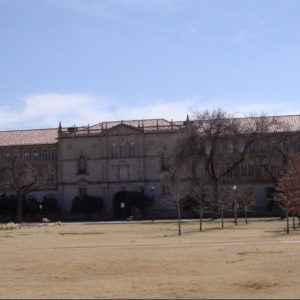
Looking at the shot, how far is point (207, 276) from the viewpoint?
22.3 m

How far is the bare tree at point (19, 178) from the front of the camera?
102 meters

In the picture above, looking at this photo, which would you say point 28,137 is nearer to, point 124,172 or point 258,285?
point 124,172

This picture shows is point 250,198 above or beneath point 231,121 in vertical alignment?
beneath

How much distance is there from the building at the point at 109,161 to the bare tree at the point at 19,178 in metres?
3.87

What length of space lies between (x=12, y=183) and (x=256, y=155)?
32786 mm

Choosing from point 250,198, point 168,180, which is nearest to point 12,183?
point 168,180

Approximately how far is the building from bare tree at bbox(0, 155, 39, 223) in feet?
12.7

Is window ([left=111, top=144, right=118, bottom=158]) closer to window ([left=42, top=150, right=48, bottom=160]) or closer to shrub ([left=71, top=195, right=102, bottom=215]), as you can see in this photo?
shrub ([left=71, top=195, right=102, bottom=215])

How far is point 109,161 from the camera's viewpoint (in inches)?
4409

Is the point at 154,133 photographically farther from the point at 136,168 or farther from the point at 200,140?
the point at 200,140

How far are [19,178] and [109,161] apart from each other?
47.1ft

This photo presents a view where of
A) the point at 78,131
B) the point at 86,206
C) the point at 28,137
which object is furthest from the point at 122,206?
the point at 28,137

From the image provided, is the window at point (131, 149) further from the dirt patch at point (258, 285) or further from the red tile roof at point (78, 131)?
the dirt patch at point (258, 285)

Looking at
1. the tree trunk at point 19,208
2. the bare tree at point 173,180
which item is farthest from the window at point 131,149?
the tree trunk at point 19,208
